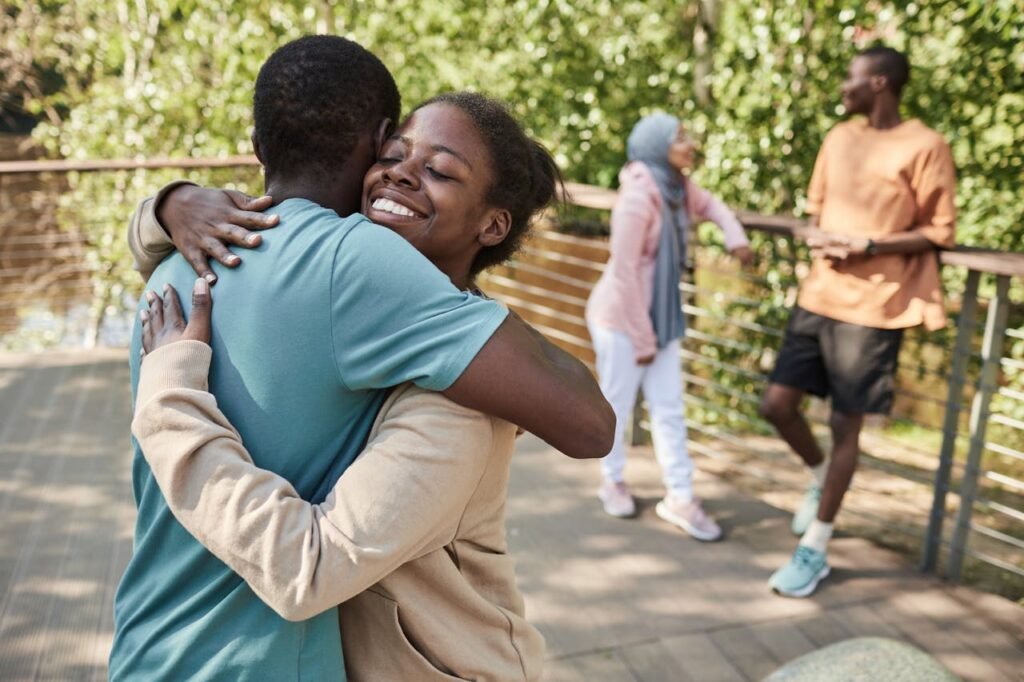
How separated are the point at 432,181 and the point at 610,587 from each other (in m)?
2.36

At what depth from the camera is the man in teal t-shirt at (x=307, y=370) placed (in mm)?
1288

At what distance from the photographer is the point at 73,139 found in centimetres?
916

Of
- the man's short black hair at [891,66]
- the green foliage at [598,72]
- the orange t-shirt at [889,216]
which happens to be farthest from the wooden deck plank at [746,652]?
the green foliage at [598,72]

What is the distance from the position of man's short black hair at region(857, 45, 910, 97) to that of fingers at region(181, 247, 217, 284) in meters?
3.00

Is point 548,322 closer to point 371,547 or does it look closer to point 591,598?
point 591,598

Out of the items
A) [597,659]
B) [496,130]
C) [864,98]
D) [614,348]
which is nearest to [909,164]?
[864,98]

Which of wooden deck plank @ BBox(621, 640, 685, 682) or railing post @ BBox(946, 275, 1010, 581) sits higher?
railing post @ BBox(946, 275, 1010, 581)

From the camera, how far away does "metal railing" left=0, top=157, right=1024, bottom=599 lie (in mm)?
3711

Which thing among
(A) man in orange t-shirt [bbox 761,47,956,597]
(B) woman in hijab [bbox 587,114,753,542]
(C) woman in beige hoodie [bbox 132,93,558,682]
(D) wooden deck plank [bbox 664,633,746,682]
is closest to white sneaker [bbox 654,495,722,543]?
(B) woman in hijab [bbox 587,114,753,542]

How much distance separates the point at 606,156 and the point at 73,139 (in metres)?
5.06

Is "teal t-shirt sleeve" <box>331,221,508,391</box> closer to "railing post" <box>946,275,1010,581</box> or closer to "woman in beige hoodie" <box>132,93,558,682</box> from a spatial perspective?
"woman in beige hoodie" <box>132,93,558,682</box>

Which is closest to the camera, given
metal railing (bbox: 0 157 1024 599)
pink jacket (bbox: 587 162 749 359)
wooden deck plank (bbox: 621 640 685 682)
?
wooden deck plank (bbox: 621 640 685 682)

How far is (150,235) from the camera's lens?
1.73 m

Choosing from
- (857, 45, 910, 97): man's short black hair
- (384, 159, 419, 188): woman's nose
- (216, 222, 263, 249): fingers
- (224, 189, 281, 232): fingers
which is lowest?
(216, 222, 263, 249): fingers
